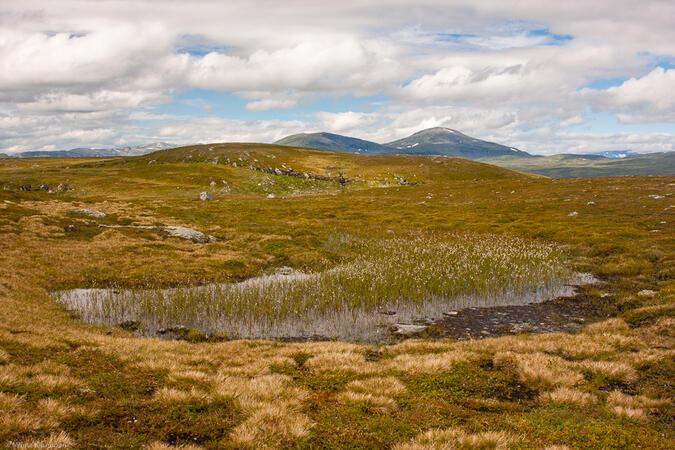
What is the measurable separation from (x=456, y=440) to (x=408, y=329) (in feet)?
36.0

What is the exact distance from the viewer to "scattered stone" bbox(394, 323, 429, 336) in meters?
19.4

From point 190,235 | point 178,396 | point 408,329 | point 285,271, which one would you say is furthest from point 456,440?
point 190,235

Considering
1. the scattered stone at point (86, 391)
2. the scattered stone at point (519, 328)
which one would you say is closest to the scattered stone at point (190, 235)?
the scattered stone at point (86, 391)

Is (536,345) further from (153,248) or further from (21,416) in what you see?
(153,248)

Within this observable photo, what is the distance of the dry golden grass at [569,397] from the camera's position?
36.4 ft

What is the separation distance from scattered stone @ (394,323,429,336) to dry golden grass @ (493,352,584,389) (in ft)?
18.0

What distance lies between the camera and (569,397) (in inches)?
443

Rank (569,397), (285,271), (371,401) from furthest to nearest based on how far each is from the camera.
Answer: (285,271)
(569,397)
(371,401)

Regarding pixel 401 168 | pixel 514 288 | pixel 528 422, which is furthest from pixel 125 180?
pixel 528 422

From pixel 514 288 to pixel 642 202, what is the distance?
→ 54745 mm

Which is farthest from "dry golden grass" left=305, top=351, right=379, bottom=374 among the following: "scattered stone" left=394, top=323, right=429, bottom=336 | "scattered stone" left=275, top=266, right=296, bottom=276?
"scattered stone" left=275, top=266, right=296, bottom=276

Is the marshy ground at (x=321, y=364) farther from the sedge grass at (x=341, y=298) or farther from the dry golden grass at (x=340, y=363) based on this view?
the sedge grass at (x=341, y=298)

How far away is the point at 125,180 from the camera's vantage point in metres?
114

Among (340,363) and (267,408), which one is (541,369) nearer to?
(340,363)
